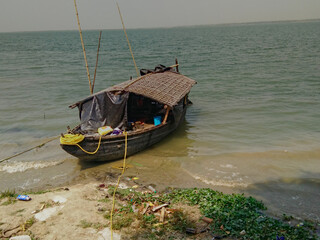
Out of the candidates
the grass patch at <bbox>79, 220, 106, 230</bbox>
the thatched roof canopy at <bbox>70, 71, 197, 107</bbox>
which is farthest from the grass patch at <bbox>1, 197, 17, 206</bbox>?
the thatched roof canopy at <bbox>70, 71, 197, 107</bbox>

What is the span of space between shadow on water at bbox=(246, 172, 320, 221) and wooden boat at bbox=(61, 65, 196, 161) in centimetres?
392

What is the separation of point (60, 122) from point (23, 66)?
21.2 metres

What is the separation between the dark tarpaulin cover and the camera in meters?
9.85

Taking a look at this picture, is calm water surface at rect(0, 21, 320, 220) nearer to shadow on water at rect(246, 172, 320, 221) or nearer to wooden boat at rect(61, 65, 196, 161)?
shadow on water at rect(246, 172, 320, 221)

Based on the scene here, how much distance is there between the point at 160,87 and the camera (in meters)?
10.6

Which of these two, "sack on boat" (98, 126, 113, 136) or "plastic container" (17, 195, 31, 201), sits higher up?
"sack on boat" (98, 126, 113, 136)

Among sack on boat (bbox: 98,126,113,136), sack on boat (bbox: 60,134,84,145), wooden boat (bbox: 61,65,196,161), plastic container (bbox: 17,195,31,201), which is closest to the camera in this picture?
plastic container (bbox: 17,195,31,201)

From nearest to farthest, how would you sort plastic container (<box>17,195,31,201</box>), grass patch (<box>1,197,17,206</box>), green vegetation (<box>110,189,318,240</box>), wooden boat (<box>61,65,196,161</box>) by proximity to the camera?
green vegetation (<box>110,189,318,240</box>) < grass patch (<box>1,197,17,206</box>) < plastic container (<box>17,195,31,201</box>) < wooden boat (<box>61,65,196,161</box>)

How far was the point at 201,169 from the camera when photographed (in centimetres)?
920

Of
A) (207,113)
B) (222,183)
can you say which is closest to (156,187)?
(222,183)

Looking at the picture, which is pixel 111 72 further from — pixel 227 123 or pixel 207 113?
pixel 227 123

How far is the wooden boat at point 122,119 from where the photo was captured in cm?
898

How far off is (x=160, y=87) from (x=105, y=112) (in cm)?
223

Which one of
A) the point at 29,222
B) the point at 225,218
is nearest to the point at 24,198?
the point at 29,222
